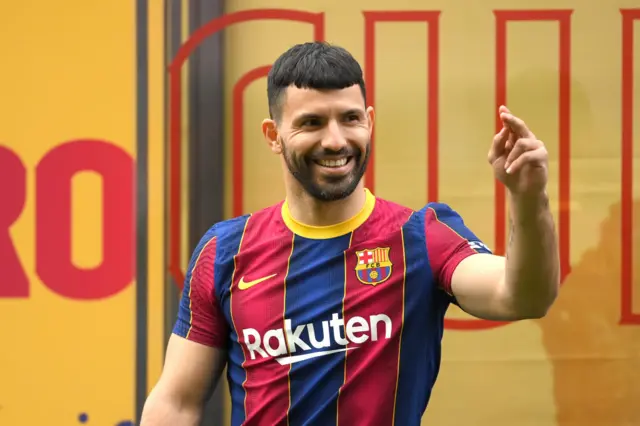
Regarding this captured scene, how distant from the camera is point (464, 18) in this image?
2570 mm

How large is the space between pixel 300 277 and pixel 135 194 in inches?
40.7

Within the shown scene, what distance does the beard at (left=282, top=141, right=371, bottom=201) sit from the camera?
1692 millimetres

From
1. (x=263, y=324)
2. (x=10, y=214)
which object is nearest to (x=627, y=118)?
(x=263, y=324)

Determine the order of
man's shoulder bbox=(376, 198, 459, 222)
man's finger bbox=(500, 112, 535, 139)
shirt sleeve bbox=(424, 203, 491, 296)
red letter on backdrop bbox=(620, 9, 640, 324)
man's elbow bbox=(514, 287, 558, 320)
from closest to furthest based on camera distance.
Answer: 1. man's finger bbox=(500, 112, 535, 139)
2. man's elbow bbox=(514, 287, 558, 320)
3. shirt sleeve bbox=(424, 203, 491, 296)
4. man's shoulder bbox=(376, 198, 459, 222)
5. red letter on backdrop bbox=(620, 9, 640, 324)

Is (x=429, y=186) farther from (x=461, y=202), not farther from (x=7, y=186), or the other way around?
(x=7, y=186)

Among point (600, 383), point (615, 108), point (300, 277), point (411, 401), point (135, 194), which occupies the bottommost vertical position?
point (600, 383)

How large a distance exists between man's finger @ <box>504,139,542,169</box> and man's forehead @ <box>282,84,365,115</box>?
16.6 inches

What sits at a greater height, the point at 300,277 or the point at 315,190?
the point at 315,190

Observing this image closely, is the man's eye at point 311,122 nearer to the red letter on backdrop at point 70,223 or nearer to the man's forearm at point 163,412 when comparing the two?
the man's forearm at point 163,412

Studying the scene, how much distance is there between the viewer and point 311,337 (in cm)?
169

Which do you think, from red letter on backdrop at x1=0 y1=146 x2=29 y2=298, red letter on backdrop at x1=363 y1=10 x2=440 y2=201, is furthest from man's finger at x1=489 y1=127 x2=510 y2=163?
red letter on backdrop at x1=0 y1=146 x2=29 y2=298

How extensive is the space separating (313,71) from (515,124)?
19.5 inches

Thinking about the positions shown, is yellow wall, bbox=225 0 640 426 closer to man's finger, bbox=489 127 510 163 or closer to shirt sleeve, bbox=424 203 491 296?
shirt sleeve, bbox=424 203 491 296

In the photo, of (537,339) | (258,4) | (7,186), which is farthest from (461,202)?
(7,186)
